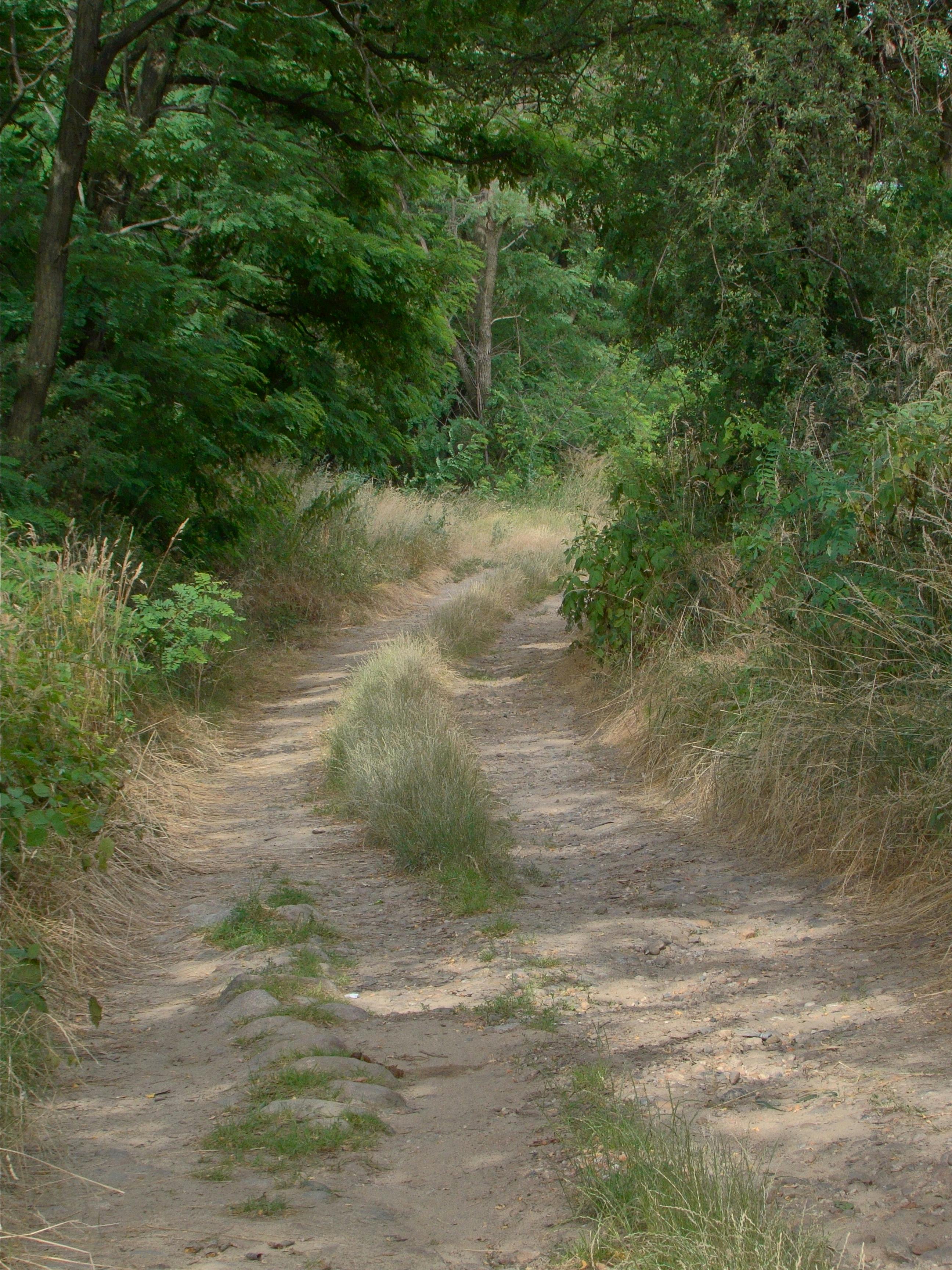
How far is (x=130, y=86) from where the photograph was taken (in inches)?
432

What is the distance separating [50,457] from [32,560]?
2.23m

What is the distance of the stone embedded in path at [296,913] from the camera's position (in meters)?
5.27

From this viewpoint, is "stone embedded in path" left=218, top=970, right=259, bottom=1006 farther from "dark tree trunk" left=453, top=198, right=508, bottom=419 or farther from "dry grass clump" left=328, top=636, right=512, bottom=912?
"dark tree trunk" left=453, top=198, right=508, bottom=419

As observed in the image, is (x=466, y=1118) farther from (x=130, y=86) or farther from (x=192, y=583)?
(x=130, y=86)

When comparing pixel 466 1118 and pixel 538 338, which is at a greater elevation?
pixel 538 338

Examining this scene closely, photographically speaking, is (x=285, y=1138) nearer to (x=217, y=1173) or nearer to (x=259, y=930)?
(x=217, y=1173)

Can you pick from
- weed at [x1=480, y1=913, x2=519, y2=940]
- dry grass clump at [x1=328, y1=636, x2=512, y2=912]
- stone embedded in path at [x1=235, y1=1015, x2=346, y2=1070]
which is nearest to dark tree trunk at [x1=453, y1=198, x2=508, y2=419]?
dry grass clump at [x1=328, y1=636, x2=512, y2=912]

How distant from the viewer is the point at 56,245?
8.18m

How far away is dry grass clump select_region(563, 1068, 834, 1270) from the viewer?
251 centimetres

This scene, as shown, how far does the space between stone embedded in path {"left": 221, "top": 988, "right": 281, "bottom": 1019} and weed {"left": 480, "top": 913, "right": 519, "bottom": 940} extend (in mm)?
1143

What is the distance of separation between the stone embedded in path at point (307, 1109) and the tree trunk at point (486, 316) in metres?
28.0

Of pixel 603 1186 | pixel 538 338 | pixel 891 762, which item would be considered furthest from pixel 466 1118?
pixel 538 338

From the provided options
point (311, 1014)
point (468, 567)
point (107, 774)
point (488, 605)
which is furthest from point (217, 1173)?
point (468, 567)

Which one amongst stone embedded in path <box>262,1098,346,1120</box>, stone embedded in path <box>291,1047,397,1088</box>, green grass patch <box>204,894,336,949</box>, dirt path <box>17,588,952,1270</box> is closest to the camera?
dirt path <box>17,588,952,1270</box>
